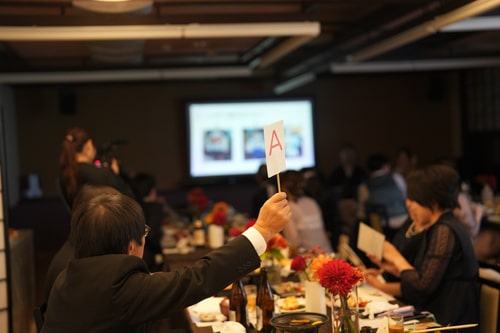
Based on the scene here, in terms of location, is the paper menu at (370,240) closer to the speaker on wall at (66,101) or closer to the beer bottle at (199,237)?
the beer bottle at (199,237)

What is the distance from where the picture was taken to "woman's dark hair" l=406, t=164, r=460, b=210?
139 inches

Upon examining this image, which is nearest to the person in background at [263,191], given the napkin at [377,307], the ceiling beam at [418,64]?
the ceiling beam at [418,64]

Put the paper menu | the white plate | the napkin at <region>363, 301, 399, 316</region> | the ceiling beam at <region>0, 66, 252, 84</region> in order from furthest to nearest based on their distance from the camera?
the ceiling beam at <region>0, 66, 252, 84</region> → the paper menu → the white plate → the napkin at <region>363, 301, 399, 316</region>

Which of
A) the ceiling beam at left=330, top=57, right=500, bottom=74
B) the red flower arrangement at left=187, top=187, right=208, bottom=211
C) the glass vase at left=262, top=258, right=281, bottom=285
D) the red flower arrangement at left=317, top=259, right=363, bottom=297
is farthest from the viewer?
the ceiling beam at left=330, top=57, right=500, bottom=74

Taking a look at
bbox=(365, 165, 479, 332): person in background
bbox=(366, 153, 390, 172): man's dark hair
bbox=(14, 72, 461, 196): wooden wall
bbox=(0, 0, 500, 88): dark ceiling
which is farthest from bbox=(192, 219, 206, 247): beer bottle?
bbox=(14, 72, 461, 196): wooden wall

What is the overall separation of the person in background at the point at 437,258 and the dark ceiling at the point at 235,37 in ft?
4.44

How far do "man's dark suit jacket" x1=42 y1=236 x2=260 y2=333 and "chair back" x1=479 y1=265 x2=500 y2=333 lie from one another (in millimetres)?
1784

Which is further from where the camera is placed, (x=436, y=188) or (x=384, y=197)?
(x=384, y=197)

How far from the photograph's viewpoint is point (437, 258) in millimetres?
3371

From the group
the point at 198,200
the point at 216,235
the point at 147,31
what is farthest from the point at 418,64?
the point at 147,31

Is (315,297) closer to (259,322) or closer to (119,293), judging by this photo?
(259,322)

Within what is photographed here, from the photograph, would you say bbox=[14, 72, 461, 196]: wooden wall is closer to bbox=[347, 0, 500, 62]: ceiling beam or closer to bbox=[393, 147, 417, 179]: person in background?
bbox=[393, 147, 417, 179]: person in background

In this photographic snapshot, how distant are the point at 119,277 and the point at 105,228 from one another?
157mm

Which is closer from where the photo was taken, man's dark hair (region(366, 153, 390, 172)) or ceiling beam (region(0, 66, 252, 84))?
man's dark hair (region(366, 153, 390, 172))
